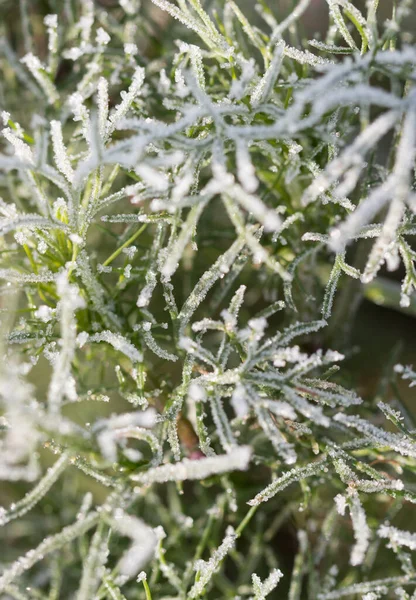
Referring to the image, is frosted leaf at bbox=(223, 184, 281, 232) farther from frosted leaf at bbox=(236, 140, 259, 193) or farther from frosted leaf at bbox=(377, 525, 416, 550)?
frosted leaf at bbox=(377, 525, 416, 550)

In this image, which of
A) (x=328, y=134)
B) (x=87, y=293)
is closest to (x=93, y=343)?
(x=87, y=293)

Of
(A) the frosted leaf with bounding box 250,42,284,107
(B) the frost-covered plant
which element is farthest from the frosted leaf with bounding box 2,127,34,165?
(A) the frosted leaf with bounding box 250,42,284,107

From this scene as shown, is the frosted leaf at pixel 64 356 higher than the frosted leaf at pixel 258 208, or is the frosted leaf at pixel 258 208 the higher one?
the frosted leaf at pixel 258 208

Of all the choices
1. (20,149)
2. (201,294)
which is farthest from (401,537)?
(20,149)

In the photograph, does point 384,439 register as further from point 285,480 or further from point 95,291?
point 95,291

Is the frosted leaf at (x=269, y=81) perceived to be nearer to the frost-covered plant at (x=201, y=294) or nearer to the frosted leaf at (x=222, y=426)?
the frost-covered plant at (x=201, y=294)


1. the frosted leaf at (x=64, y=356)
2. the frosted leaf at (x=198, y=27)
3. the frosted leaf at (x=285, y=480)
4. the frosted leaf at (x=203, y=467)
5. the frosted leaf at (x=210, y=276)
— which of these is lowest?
the frosted leaf at (x=285, y=480)

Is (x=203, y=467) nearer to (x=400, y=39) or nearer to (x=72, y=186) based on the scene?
(x=72, y=186)

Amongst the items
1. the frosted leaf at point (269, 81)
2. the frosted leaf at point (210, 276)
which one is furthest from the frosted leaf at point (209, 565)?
the frosted leaf at point (269, 81)

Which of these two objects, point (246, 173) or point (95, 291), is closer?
point (246, 173)
